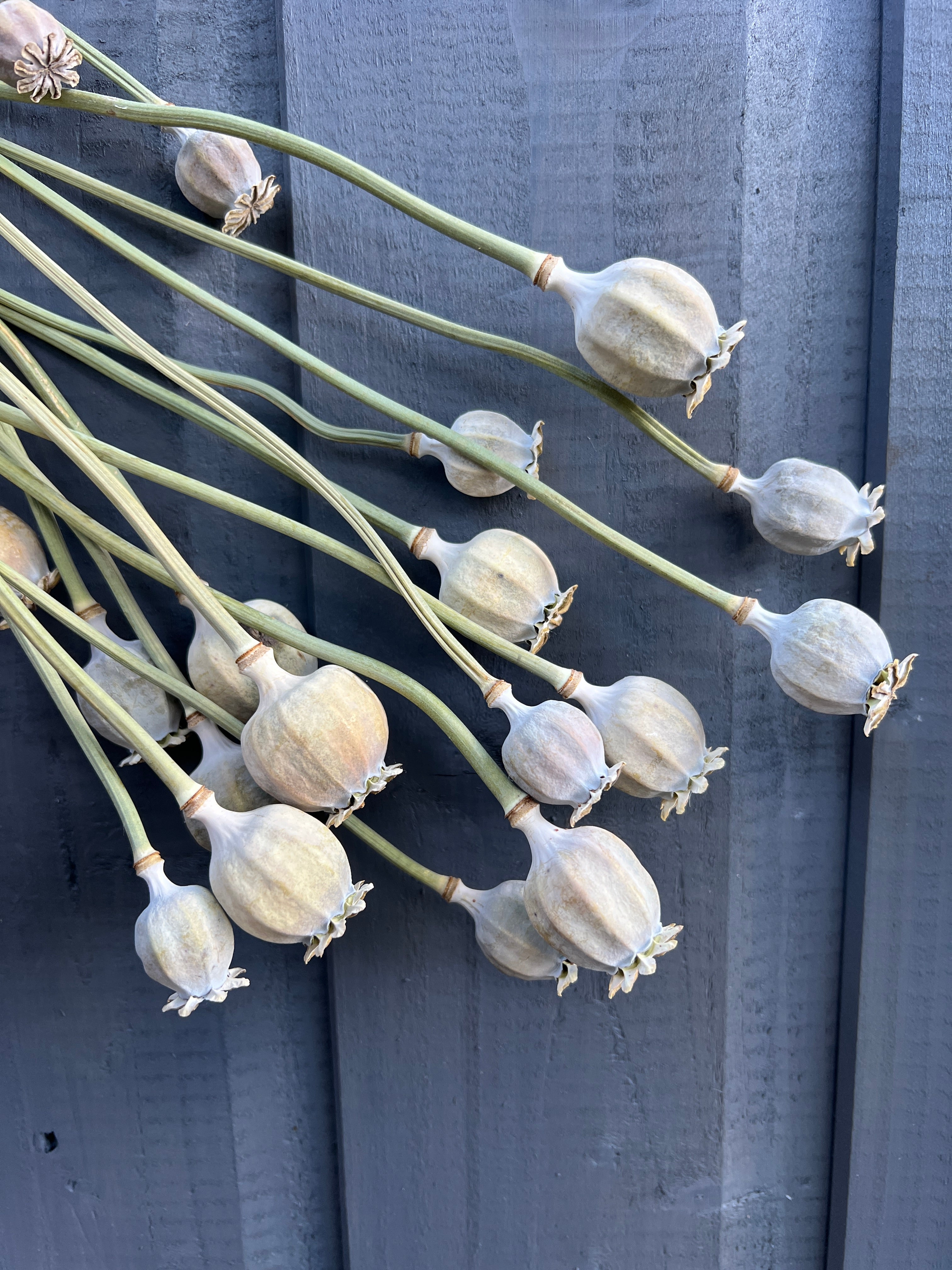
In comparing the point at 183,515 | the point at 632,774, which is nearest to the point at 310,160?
the point at 183,515

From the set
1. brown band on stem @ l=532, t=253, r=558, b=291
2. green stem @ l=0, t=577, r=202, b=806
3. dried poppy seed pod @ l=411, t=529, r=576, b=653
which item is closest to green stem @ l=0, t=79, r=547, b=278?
brown band on stem @ l=532, t=253, r=558, b=291

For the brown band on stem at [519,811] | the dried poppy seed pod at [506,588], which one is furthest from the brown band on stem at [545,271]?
the brown band on stem at [519,811]

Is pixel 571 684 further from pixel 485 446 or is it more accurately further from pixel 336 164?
pixel 336 164

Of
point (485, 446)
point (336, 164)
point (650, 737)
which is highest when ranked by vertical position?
point (336, 164)

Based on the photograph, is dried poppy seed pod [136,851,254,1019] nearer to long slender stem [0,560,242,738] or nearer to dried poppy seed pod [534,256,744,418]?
long slender stem [0,560,242,738]

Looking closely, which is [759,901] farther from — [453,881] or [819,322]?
[819,322]

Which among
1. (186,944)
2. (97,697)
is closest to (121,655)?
(97,697)

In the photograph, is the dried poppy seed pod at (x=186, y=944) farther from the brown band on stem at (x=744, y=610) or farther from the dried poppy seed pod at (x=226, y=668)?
the brown band on stem at (x=744, y=610)
